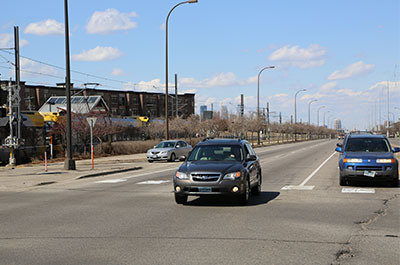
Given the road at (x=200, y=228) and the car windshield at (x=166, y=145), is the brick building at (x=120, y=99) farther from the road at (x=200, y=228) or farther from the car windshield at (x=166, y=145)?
the road at (x=200, y=228)

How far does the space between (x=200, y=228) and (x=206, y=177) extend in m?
2.75

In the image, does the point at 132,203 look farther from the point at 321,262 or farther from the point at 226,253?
the point at 321,262

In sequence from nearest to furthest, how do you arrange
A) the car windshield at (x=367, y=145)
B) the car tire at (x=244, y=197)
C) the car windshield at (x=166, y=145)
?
the car tire at (x=244, y=197), the car windshield at (x=367, y=145), the car windshield at (x=166, y=145)

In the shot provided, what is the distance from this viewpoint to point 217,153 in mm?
13633

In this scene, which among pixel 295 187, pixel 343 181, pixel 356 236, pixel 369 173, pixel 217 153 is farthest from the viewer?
pixel 343 181

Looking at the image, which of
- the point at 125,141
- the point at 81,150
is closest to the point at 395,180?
the point at 81,150

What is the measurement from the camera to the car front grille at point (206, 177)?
12.2 m

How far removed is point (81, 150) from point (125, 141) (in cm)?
669

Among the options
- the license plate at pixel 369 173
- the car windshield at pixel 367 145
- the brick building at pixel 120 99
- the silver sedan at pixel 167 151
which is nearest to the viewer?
the license plate at pixel 369 173

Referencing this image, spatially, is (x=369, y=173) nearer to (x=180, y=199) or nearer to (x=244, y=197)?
(x=244, y=197)

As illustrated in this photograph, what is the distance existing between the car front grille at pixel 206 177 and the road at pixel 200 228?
2.30 feet

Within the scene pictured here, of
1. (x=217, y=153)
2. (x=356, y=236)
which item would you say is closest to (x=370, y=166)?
(x=217, y=153)

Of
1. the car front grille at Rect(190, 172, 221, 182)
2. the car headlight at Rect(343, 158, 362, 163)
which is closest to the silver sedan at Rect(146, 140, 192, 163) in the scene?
the car headlight at Rect(343, 158, 362, 163)

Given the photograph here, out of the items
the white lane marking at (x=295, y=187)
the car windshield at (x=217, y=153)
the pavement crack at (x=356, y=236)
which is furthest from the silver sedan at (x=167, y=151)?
the pavement crack at (x=356, y=236)
